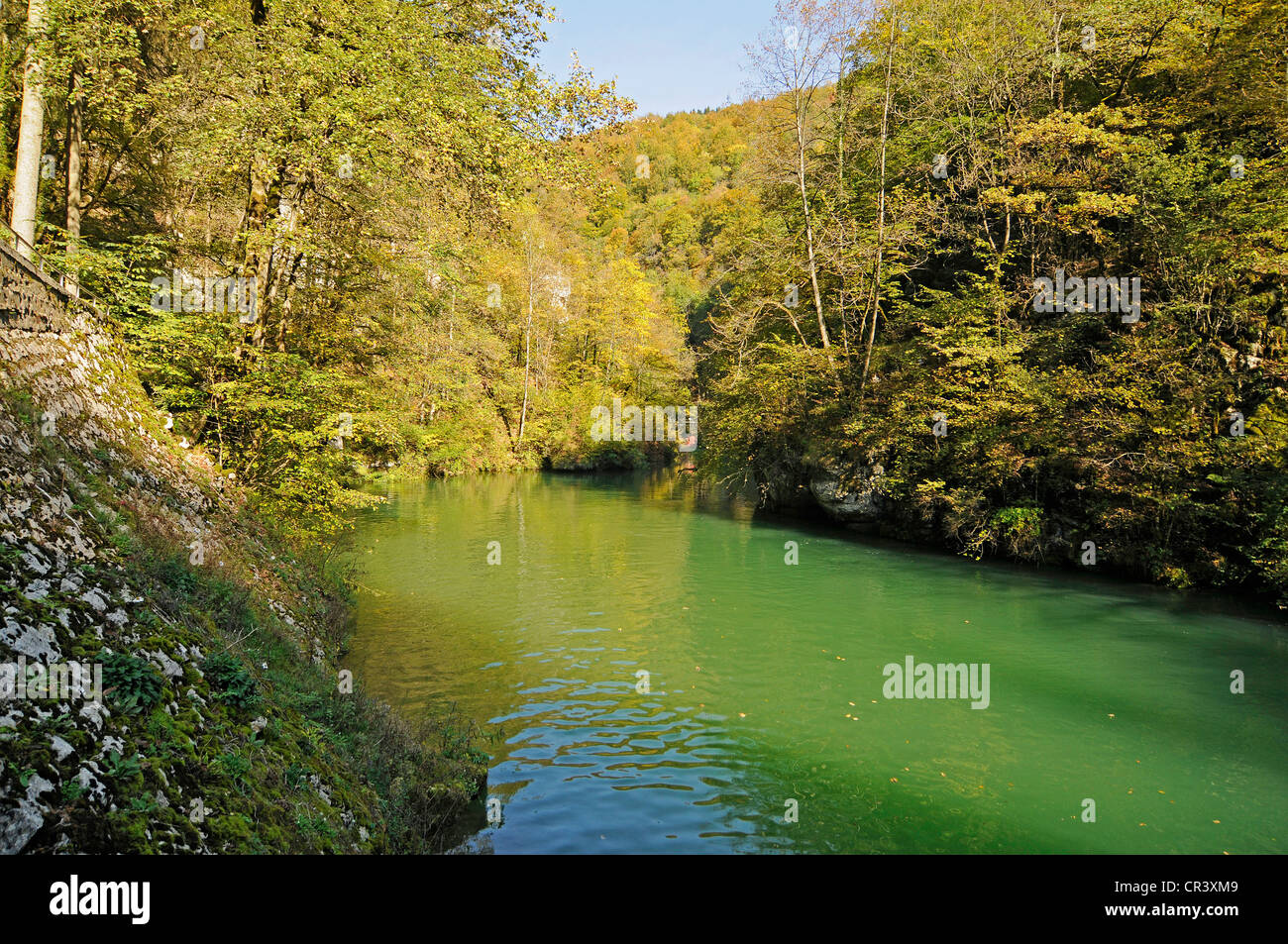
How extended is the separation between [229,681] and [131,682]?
1.02m

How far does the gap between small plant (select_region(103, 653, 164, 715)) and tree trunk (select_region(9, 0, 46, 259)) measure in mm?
8443

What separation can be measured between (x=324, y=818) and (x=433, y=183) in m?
10.9

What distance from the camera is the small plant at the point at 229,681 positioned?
4785mm

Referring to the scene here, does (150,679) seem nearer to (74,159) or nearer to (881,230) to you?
(74,159)

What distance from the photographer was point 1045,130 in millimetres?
18500

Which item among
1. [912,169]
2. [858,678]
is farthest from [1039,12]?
[858,678]

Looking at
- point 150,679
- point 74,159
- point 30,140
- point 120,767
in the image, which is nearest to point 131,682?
point 150,679

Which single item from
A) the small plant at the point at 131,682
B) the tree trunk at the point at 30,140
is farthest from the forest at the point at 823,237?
the small plant at the point at 131,682

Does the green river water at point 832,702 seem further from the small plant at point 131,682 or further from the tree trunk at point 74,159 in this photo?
the tree trunk at point 74,159

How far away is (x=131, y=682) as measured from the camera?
3918mm

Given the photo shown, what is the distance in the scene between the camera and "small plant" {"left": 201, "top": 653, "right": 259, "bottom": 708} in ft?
15.7

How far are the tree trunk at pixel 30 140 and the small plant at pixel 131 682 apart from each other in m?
8.44

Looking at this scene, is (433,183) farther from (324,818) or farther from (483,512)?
(483,512)

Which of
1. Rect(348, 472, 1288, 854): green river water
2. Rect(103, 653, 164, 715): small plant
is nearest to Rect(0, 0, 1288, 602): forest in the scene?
Rect(348, 472, 1288, 854): green river water
